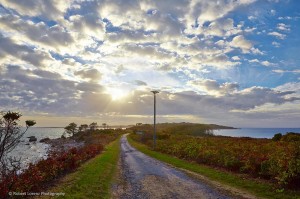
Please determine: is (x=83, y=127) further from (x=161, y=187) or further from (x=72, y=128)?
(x=161, y=187)

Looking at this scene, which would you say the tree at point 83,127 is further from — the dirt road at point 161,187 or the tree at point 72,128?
the dirt road at point 161,187

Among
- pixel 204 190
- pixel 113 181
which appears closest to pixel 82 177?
pixel 113 181

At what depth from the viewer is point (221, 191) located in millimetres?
14961

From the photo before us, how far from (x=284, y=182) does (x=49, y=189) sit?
12391 mm

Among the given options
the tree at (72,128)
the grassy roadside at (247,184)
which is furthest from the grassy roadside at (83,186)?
the tree at (72,128)

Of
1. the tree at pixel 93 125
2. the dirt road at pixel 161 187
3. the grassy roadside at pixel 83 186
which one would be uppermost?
the tree at pixel 93 125

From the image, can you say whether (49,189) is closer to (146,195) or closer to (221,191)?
(146,195)

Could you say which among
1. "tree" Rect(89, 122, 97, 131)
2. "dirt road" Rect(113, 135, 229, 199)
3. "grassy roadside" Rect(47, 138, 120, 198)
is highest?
"tree" Rect(89, 122, 97, 131)

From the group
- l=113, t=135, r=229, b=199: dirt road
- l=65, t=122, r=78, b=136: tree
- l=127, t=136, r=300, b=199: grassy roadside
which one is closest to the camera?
l=127, t=136, r=300, b=199: grassy roadside

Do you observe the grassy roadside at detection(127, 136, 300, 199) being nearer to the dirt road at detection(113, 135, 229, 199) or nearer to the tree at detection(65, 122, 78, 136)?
the dirt road at detection(113, 135, 229, 199)

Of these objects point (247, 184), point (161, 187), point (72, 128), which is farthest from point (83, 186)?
point (72, 128)

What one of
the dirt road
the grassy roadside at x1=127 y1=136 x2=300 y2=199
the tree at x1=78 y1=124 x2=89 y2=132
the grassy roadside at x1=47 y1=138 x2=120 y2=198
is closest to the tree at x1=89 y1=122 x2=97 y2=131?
the tree at x1=78 y1=124 x2=89 y2=132

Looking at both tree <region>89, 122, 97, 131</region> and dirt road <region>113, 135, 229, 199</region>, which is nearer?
dirt road <region>113, 135, 229, 199</region>

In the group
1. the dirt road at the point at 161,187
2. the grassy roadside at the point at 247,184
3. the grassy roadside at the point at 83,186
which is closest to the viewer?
the grassy roadside at the point at 83,186
